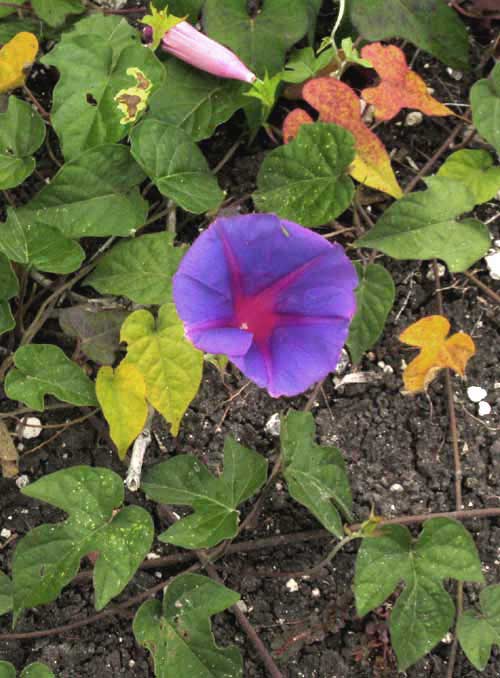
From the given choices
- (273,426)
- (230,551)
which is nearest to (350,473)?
(273,426)

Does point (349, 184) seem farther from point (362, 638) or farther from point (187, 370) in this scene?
point (362, 638)

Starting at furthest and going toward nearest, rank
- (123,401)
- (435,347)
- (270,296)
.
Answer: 1. (435,347)
2. (123,401)
3. (270,296)

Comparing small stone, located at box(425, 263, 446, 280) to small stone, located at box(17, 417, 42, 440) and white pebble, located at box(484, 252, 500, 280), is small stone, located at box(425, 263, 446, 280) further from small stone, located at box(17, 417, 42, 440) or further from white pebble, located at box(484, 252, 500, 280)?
small stone, located at box(17, 417, 42, 440)

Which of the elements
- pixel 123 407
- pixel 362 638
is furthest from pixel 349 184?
pixel 362 638

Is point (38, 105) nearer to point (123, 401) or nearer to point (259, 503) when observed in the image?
point (123, 401)

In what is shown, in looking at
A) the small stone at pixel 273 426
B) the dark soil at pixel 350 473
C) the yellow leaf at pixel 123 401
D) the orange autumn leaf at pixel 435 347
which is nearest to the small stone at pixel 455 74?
the dark soil at pixel 350 473

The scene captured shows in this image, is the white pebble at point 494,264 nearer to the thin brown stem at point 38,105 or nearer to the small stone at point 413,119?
the small stone at point 413,119
